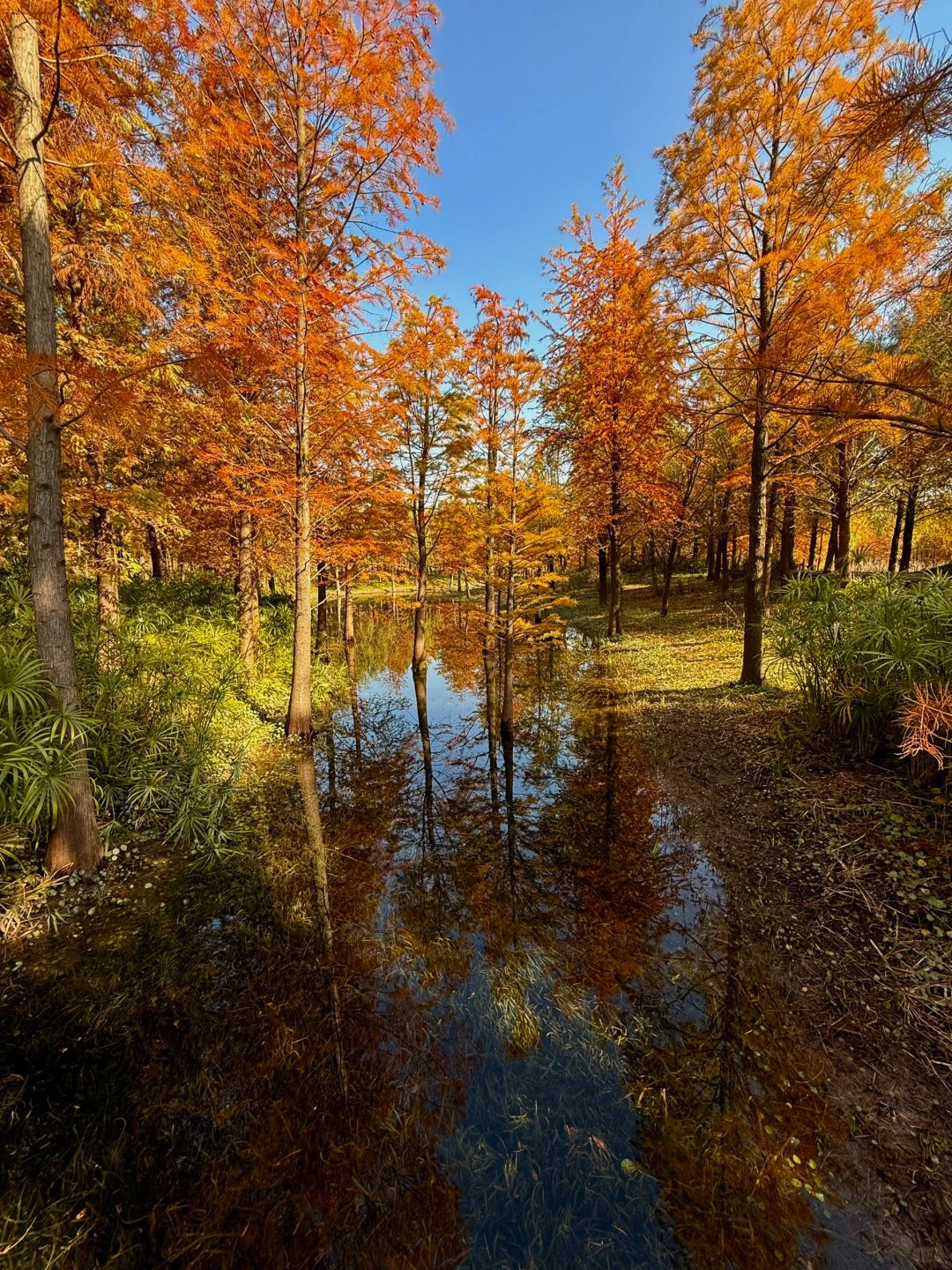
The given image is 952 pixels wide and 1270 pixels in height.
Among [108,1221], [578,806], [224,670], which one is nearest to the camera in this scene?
[108,1221]

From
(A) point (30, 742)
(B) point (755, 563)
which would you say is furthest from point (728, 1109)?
(B) point (755, 563)

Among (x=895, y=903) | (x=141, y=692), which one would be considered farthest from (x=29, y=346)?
(x=895, y=903)

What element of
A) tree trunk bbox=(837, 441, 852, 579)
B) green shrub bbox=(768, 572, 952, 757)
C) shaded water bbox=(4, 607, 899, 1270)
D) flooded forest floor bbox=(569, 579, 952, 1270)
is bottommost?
shaded water bbox=(4, 607, 899, 1270)

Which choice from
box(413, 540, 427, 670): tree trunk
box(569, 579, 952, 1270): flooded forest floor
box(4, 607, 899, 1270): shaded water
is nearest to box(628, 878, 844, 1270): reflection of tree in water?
box(4, 607, 899, 1270): shaded water

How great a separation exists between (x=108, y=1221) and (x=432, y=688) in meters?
12.3

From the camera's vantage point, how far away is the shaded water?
8.07 ft

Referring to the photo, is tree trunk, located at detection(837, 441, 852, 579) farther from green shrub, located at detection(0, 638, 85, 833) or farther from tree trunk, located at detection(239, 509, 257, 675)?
green shrub, located at detection(0, 638, 85, 833)

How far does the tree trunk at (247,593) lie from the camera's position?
11.4 metres

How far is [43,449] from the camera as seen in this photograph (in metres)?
4.62

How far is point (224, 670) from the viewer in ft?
33.2

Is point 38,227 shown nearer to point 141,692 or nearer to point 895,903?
point 141,692

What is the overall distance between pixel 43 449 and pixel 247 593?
711 cm

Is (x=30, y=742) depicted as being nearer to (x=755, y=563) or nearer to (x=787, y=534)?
(x=755, y=563)

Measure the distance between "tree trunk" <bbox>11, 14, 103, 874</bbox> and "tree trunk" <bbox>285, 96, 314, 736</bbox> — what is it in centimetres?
339
